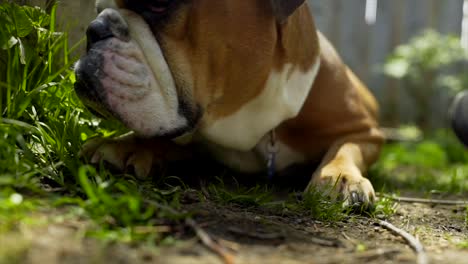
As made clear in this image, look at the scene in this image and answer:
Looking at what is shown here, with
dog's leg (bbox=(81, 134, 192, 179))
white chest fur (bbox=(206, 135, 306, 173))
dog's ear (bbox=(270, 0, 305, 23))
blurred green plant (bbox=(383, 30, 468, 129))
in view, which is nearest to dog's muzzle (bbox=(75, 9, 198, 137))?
dog's leg (bbox=(81, 134, 192, 179))

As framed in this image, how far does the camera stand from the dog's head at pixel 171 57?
1.88 m

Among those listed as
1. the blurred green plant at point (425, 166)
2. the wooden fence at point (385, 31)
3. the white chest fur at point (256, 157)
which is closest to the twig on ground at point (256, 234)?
the white chest fur at point (256, 157)

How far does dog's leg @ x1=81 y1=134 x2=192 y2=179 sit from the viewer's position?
2.06 meters

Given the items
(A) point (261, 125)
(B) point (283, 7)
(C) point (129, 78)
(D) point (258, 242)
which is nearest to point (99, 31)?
(C) point (129, 78)

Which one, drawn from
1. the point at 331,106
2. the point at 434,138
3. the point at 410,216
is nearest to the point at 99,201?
the point at 410,216

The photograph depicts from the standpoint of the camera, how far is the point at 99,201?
56.2 inches

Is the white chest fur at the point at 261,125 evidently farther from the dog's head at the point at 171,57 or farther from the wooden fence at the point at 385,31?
the wooden fence at the point at 385,31

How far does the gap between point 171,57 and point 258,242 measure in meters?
0.75

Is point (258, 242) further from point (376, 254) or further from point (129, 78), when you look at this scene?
point (129, 78)

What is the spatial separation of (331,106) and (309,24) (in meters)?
0.36

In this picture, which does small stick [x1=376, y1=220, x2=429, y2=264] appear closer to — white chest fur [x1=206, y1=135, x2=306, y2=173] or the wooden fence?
white chest fur [x1=206, y1=135, x2=306, y2=173]

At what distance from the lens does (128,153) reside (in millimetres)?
2141

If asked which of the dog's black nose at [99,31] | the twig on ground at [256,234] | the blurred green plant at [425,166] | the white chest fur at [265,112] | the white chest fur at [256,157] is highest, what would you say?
the dog's black nose at [99,31]

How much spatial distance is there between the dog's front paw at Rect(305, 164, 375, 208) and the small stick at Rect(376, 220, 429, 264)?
0.13 meters
